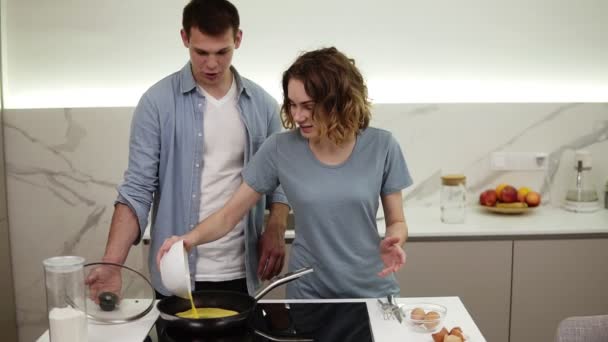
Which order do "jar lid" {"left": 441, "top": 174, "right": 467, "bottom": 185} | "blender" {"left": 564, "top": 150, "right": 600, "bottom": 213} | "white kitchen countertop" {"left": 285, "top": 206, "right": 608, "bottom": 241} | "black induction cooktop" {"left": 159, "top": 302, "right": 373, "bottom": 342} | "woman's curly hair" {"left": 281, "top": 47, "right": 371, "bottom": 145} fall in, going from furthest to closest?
"blender" {"left": 564, "top": 150, "right": 600, "bottom": 213}, "jar lid" {"left": 441, "top": 174, "right": 467, "bottom": 185}, "white kitchen countertop" {"left": 285, "top": 206, "right": 608, "bottom": 241}, "woman's curly hair" {"left": 281, "top": 47, "right": 371, "bottom": 145}, "black induction cooktop" {"left": 159, "top": 302, "right": 373, "bottom": 342}

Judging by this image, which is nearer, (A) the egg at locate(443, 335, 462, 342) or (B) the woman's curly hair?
(A) the egg at locate(443, 335, 462, 342)

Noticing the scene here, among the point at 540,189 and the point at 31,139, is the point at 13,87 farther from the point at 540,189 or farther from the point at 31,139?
the point at 540,189

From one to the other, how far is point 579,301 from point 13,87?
8.70 feet

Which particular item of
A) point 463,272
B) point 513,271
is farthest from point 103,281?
point 513,271

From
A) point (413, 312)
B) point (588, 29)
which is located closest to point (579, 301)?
point (588, 29)

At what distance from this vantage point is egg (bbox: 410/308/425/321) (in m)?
1.63

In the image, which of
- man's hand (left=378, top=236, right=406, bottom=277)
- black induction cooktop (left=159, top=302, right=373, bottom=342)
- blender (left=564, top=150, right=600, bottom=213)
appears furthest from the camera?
blender (left=564, top=150, right=600, bottom=213)

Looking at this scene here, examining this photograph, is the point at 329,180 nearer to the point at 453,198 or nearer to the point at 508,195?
the point at 453,198

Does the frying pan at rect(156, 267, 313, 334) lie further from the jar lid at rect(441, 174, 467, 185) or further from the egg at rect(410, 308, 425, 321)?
the jar lid at rect(441, 174, 467, 185)

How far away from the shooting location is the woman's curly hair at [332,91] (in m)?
1.85

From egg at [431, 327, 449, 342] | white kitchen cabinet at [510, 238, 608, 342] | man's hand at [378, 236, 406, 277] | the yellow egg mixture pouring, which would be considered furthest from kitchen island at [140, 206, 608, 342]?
egg at [431, 327, 449, 342]

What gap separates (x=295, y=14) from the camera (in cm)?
322

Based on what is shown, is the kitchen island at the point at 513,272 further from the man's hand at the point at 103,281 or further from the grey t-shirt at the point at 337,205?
the man's hand at the point at 103,281

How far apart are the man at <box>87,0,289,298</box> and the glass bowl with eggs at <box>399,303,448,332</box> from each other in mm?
590
